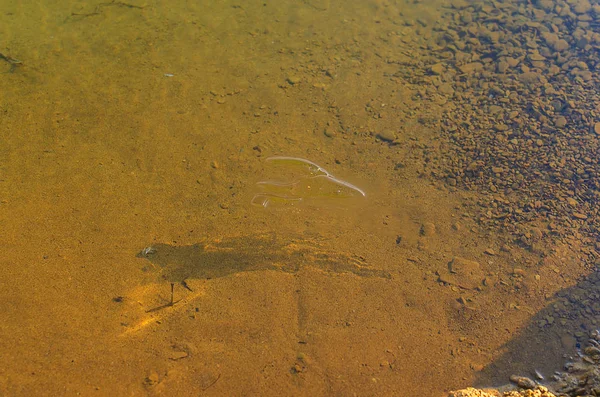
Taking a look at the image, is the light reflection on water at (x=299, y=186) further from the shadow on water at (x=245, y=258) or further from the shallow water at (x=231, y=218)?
the shadow on water at (x=245, y=258)

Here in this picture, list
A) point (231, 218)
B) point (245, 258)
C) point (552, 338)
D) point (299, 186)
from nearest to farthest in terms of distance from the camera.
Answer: point (552, 338), point (245, 258), point (231, 218), point (299, 186)

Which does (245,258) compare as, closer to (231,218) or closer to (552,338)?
(231,218)

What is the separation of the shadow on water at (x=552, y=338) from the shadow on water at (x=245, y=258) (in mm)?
910

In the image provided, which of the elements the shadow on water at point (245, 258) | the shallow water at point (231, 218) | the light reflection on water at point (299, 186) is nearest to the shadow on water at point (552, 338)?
the shallow water at point (231, 218)

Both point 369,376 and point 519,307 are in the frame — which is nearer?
point 369,376

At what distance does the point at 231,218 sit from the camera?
350 centimetres

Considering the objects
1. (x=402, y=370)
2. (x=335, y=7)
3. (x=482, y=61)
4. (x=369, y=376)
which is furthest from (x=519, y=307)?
(x=335, y=7)

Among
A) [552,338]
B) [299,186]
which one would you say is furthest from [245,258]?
[552,338]

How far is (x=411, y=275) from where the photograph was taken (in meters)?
3.28

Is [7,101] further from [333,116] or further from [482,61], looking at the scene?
[482,61]

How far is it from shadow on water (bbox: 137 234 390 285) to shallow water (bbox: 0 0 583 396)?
0.04 feet

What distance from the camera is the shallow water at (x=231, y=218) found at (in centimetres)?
267

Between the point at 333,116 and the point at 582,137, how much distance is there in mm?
2285

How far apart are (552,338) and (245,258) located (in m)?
2.11
